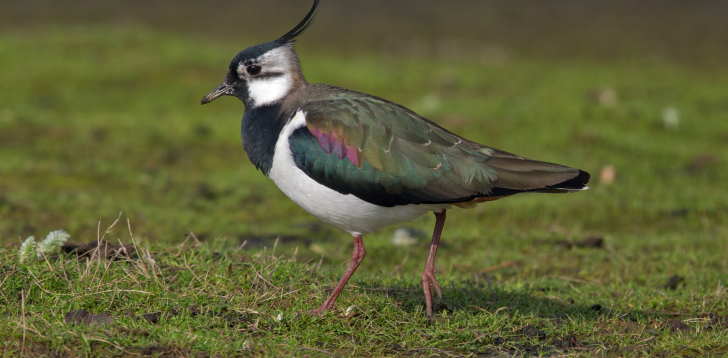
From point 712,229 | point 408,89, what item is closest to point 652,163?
point 712,229

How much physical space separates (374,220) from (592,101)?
758 centimetres

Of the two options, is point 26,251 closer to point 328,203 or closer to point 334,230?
point 328,203

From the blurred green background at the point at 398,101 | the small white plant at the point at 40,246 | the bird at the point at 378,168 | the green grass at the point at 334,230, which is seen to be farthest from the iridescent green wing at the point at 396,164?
the blurred green background at the point at 398,101

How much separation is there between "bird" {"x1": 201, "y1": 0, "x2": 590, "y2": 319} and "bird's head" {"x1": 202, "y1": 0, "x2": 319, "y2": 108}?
1.28 feet

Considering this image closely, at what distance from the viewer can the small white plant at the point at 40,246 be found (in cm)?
454

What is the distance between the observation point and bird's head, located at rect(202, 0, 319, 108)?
495cm

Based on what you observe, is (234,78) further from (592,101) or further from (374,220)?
(592,101)

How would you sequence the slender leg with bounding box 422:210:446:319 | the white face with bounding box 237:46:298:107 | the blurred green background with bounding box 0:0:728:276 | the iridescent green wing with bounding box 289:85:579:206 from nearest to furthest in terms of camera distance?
1. the iridescent green wing with bounding box 289:85:579:206
2. the slender leg with bounding box 422:210:446:319
3. the white face with bounding box 237:46:298:107
4. the blurred green background with bounding box 0:0:728:276

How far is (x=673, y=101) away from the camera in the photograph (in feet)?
38.2

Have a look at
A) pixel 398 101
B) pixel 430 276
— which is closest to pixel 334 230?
pixel 430 276

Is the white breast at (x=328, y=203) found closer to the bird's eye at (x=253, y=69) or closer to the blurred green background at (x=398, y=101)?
the bird's eye at (x=253, y=69)

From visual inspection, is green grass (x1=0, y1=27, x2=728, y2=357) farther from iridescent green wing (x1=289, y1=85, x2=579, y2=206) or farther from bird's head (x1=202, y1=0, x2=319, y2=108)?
bird's head (x1=202, y1=0, x2=319, y2=108)

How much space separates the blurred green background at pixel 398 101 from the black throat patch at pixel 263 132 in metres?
1.88

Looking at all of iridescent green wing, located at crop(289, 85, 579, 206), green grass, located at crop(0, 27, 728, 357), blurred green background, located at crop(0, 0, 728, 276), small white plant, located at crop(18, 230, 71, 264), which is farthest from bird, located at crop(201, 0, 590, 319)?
blurred green background, located at crop(0, 0, 728, 276)
